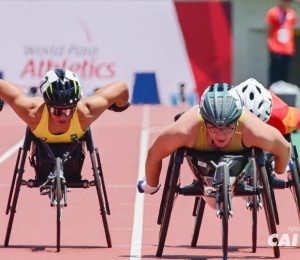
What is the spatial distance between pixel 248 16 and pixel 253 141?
1891 cm

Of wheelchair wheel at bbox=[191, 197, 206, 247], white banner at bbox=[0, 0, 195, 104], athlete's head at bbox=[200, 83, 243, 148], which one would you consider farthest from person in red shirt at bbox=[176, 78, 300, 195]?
white banner at bbox=[0, 0, 195, 104]

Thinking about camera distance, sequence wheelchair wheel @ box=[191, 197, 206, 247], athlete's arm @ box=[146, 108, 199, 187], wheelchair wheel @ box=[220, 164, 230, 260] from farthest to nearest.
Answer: wheelchair wheel @ box=[191, 197, 206, 247], athlete's arm @ box=[146, 108, 199, 187], wheelchair wheel @ box=[220, 164, 230, 260]

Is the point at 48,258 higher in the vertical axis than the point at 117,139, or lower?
higher

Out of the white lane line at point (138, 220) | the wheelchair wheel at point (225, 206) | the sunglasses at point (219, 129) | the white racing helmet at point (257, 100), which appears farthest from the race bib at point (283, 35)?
the wheelchair wheel at point (225, 206)

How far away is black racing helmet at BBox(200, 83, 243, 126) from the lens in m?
9.67

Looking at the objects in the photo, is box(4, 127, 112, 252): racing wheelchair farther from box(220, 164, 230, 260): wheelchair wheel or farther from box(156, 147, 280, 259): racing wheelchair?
box(220, 164, 230, 260): wheelchair wheel

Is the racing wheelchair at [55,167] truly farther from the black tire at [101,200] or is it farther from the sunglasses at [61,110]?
the sunglasses at [61,110]

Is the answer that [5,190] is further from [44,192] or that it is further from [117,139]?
[117,139]

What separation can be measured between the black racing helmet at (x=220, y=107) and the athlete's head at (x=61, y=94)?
4.42 feet

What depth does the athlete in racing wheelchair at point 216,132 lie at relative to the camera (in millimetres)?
9727

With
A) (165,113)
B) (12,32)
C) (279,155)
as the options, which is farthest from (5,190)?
(12,32)

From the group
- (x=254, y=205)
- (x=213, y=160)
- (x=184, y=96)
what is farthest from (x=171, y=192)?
(x=184, y=96)

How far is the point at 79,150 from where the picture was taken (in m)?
11.1

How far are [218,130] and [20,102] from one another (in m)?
1.98
